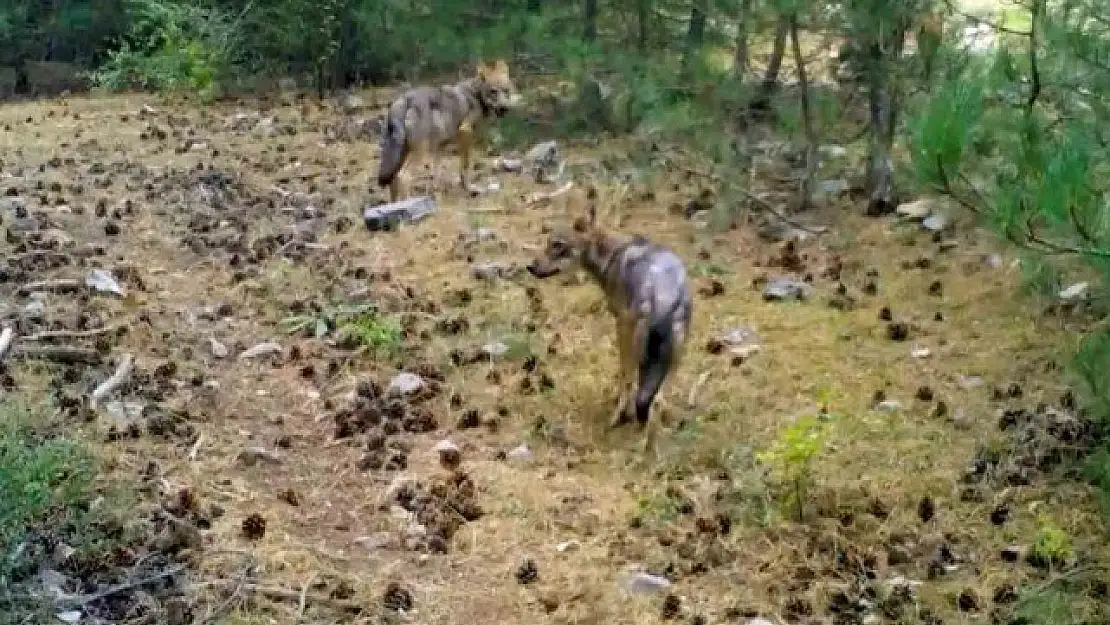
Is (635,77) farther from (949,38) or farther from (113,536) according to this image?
(113,536)

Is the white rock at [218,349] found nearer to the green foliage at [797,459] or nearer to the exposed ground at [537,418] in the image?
the exposed ground at [537,418]

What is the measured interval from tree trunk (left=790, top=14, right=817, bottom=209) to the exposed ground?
0.62 feet

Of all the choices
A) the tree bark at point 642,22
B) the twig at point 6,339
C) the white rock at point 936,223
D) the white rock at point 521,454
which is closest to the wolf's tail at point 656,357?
the white rock at point 521,454

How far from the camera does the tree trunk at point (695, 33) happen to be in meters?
9.32

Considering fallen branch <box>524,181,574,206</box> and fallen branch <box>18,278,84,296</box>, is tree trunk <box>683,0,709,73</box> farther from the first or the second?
fallen branch <box>18,278,84,296</box>

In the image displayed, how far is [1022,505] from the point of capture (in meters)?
5.38

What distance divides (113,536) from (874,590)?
8.92ft

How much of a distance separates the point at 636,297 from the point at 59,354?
2787mm

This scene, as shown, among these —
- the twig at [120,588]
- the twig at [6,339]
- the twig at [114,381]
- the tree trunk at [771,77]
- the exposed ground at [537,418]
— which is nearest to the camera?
the twig at [120,588]

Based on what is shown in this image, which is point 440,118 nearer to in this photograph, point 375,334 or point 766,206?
point 766,206

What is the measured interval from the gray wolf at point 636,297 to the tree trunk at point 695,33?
8.95ft

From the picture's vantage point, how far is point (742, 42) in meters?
9.32

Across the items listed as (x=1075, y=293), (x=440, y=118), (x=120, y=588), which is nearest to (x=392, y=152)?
(x=440, y=118)

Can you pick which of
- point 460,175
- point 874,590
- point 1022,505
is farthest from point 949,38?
point 460,175
